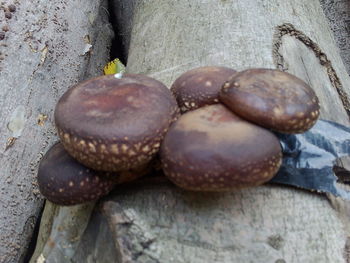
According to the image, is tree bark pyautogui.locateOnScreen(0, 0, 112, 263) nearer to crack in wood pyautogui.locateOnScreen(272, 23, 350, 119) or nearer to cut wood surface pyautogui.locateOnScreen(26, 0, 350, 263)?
cut wood surface pyautogui.locateOnScreen(26, 0, 350, 263)

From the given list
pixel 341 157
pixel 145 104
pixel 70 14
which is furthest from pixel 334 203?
pixel 70 14

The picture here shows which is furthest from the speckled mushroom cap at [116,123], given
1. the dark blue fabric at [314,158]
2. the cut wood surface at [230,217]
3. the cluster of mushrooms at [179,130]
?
the dark blue fabric at [314,158]

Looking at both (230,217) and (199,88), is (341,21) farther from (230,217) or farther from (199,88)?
(230,217)

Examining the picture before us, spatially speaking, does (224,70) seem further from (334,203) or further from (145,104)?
(334,203)

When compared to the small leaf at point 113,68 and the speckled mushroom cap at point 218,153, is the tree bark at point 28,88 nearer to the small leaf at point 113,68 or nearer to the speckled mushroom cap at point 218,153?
the small leaf at point 113,68

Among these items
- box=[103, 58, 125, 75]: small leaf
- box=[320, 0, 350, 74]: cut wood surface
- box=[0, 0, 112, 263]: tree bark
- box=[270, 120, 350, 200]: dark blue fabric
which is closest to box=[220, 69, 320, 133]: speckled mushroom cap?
box=[270, 120, 350, 200]: dark blue fabric

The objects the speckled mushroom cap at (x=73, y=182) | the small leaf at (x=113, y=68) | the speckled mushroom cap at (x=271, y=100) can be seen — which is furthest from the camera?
the small leaf at (x=113, y=68)

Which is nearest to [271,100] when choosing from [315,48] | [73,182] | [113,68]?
[73,182]
